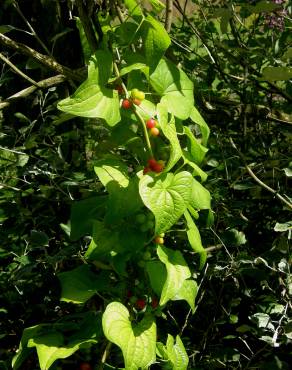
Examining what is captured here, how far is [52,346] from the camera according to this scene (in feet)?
4.61

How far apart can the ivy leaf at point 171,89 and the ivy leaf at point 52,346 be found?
571 millimetres

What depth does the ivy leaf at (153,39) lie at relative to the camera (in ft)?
4.29

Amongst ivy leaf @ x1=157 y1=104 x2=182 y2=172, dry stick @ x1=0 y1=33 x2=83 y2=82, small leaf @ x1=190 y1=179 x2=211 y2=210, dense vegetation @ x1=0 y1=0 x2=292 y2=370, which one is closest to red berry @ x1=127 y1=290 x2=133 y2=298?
dense vegetation @ x1=0 y1=0 x2=292 y2=370

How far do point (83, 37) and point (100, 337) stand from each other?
30.2 inches

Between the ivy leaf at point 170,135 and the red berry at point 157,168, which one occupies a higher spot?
the ivy leaf at point 170,135

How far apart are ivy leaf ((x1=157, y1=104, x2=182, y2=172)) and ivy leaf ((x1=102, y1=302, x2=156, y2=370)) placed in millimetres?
337

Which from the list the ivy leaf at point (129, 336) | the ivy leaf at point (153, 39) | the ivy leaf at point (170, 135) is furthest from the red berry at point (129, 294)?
the ivy leaf at point (153, 39)

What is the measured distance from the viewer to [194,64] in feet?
7.38

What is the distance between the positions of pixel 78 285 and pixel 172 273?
0.90 feet

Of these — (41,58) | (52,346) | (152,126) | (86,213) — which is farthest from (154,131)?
(41,58)

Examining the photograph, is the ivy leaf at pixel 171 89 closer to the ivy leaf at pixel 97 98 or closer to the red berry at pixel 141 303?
the ivy leaf at pixel 97 98

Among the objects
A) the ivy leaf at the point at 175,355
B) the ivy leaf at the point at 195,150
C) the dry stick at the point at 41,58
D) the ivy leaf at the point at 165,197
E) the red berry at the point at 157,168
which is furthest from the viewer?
the dry stick at the point at 41,58

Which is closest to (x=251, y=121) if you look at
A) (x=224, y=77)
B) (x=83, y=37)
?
(x=224, y=77)

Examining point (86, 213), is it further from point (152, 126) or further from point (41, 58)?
point (41, 58)
